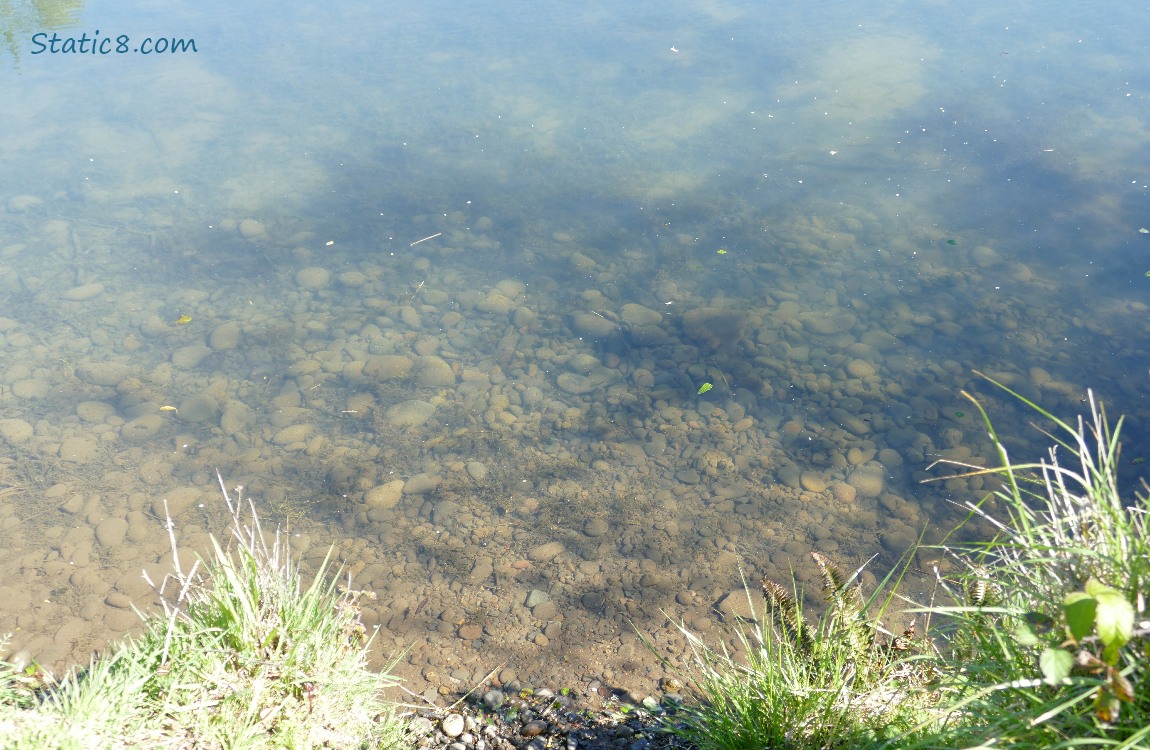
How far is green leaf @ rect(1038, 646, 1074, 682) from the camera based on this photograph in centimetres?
130

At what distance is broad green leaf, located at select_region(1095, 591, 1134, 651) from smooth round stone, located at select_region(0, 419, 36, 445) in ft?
14.5

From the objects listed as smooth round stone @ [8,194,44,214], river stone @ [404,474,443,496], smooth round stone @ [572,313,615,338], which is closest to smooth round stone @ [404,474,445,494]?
river stone @ [404,474,443,496]

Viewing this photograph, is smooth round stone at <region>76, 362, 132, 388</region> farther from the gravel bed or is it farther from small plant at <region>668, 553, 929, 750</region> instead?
small plant at <region>668, 553, 929, 750</region>

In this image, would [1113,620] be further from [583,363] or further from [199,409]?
[199,409]

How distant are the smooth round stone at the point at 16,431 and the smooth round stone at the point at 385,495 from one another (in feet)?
5.69

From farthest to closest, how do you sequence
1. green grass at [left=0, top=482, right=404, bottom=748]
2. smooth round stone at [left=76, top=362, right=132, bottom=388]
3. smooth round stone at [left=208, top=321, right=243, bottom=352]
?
smooth round stone at [left=208, top=321, right=243, bottom=352], smooth round stone at [left=76, top=362, right=132, bottom=388], green grass at [left=0, top=482, right=404, bottom=748]

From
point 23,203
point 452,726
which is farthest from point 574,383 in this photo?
point 23,203

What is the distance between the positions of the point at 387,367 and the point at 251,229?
1.77 m

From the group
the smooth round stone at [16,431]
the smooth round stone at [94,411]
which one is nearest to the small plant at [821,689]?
the smooth round stone at [94,411]

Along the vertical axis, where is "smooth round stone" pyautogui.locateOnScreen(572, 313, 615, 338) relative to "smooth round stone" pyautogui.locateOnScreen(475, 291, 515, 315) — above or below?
below

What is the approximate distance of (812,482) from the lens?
12.6ft

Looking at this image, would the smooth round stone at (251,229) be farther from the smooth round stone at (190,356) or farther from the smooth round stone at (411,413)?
the smooth round stone at (411,413)

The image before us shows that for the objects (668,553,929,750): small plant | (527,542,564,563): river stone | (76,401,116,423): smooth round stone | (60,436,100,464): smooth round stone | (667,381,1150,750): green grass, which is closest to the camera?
(667,381,1150,750): green grass

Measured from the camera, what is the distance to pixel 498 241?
5.42 m
